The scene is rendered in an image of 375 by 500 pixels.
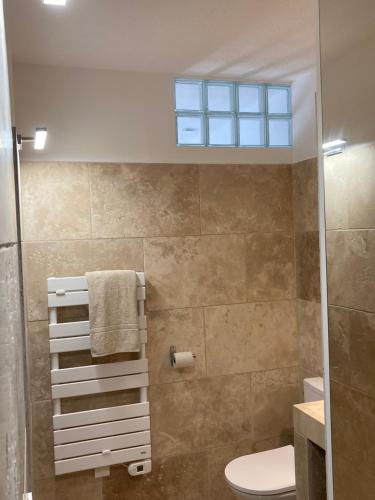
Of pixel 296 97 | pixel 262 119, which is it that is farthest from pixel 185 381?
pixel 296 97

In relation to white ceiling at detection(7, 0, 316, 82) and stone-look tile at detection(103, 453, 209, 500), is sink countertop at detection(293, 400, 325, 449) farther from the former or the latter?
white ceiling at detection(7, 0, 316, 82)

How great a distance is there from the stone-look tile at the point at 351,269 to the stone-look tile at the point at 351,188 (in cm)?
4

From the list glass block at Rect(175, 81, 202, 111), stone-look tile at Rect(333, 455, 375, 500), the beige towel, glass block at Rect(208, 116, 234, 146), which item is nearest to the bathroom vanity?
stone-look tile at Rect(333, 455, 375, 500)

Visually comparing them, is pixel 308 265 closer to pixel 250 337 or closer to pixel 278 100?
pixel 250 337

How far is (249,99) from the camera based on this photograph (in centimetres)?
281

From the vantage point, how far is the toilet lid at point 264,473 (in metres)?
2.16

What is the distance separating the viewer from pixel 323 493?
5.67 ft

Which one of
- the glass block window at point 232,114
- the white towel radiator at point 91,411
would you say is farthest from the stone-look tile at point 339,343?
the glass block window at point 232,114

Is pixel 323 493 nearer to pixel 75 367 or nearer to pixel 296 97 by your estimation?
pixel 75 367

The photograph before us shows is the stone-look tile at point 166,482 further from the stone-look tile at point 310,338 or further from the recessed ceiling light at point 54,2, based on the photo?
the recessed ceiling light at point 54,2

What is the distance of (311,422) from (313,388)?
0.92m

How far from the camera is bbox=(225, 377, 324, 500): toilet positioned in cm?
214

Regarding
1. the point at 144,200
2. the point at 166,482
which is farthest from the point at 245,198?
the point at 166,482

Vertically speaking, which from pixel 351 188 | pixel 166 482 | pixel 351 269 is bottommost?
pixel 166 482
